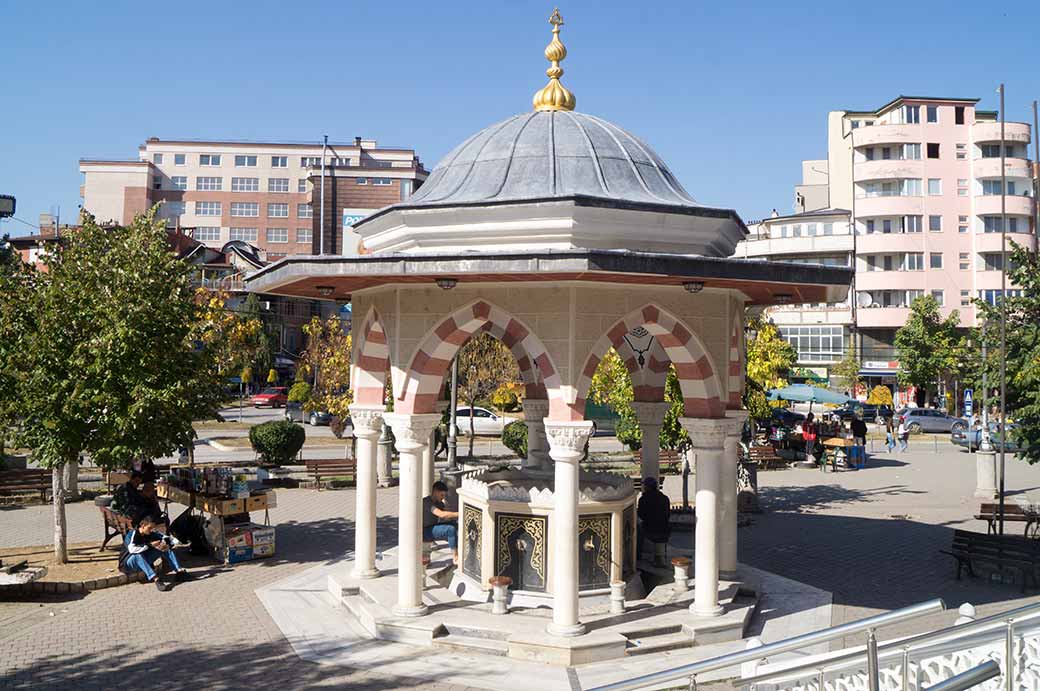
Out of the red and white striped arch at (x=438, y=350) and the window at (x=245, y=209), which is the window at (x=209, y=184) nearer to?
the window at (x=245, y=209)

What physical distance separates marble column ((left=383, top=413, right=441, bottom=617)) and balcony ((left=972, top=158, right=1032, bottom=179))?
4556cm

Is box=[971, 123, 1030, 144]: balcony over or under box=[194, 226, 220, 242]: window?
over

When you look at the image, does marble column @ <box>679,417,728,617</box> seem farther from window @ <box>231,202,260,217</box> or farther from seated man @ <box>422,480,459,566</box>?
window @ <box>231,202,260,217</box>

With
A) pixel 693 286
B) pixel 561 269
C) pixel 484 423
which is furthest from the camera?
pixel 484 423

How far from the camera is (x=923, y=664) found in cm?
572

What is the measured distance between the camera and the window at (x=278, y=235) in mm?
67062

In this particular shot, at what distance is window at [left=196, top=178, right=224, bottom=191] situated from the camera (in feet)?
224

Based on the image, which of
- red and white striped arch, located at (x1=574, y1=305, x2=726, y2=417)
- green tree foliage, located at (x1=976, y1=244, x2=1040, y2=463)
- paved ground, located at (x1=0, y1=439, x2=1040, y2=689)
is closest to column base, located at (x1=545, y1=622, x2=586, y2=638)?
paved ground, located at (x1=0, y1=439, x2=1040, y2=689)

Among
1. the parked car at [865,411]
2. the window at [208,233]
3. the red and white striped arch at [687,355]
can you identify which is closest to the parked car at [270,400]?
the window at [208,233]

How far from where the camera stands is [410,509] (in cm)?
971

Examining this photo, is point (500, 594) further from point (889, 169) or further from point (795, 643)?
point (889, 169)

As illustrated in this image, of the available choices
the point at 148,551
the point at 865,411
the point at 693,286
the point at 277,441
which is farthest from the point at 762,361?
the point at 865,411

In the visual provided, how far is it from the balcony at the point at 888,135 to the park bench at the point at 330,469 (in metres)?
37.8

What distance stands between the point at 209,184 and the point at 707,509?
65942mm
